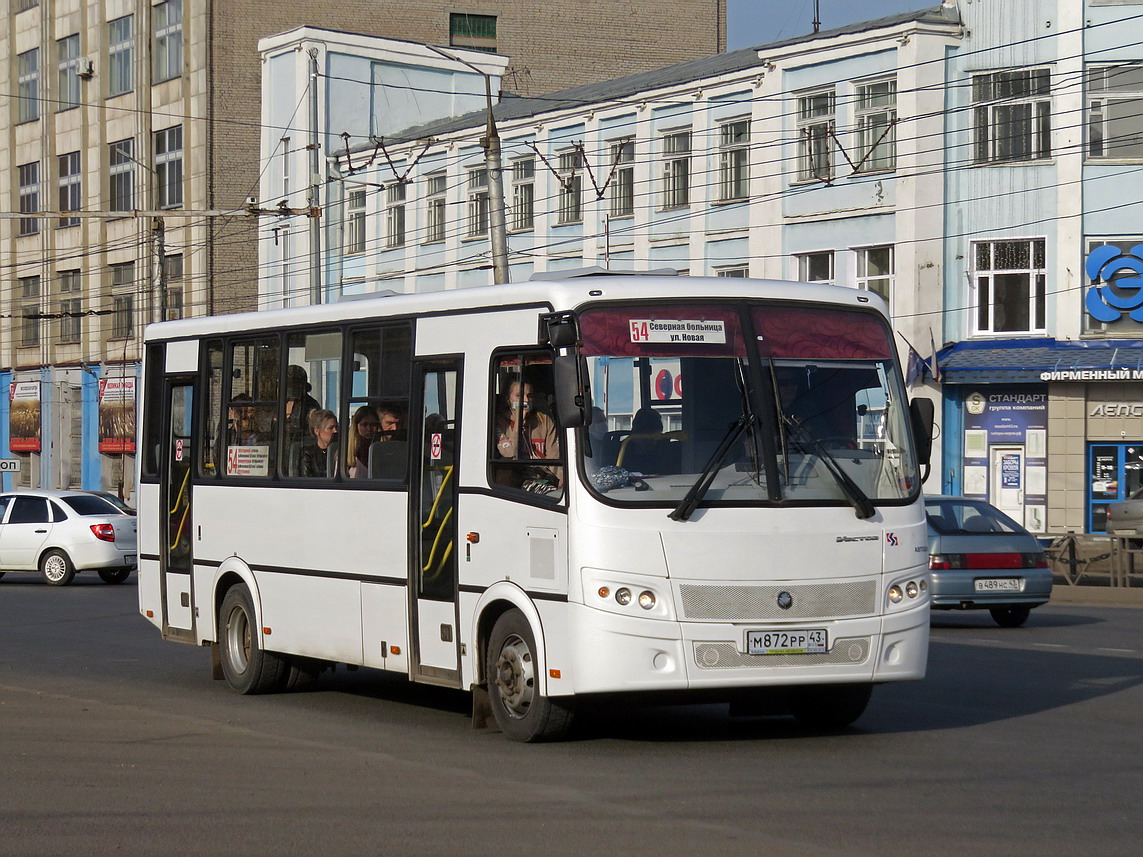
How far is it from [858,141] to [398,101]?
785 inches

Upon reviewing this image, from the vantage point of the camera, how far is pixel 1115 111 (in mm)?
36031

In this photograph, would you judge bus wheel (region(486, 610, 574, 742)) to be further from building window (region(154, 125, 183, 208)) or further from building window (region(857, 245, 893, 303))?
building window (region(154, 125, 183, 208))

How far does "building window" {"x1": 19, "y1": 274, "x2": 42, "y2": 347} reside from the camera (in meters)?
65.6

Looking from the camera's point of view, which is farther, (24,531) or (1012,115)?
(1012,115)

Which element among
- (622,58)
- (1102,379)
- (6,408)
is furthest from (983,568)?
(6,408)

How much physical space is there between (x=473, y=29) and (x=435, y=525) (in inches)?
2000

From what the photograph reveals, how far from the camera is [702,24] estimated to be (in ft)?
202

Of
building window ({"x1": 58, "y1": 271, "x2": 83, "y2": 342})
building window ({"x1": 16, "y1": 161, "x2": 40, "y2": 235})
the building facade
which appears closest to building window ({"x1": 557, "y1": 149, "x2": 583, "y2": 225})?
the building facade

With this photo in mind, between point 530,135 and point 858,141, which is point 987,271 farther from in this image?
point 530,135

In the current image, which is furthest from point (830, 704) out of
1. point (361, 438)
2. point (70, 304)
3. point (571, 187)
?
point (70, 304)

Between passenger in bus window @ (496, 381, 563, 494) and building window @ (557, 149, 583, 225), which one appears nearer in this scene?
passenger in bus window @ (496, 381, 563, 494)

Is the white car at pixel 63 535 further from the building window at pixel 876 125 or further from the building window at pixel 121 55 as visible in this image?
the building window at pixel 121 55

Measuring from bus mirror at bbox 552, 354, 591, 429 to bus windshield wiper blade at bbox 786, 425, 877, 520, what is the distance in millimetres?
1247

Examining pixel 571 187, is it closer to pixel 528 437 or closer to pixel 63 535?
pixel 63 535
